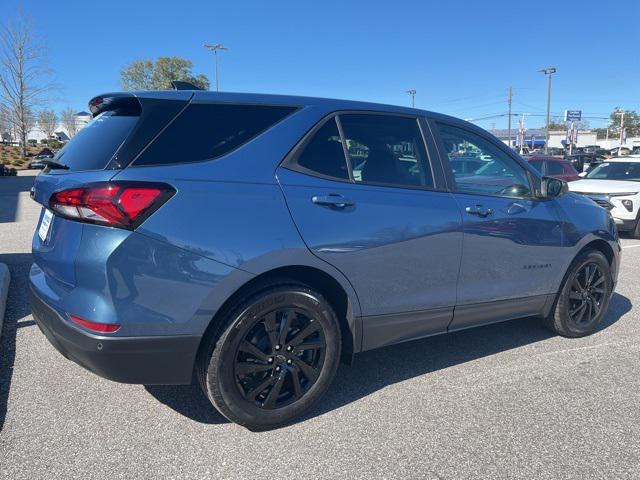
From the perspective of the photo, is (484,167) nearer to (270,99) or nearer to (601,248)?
(601,248)

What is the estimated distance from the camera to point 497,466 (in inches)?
102

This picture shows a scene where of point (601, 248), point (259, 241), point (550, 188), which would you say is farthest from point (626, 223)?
point (259, 241)

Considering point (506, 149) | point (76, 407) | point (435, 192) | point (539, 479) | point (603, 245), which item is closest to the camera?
point (539, 479)

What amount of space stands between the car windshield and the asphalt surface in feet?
27.8

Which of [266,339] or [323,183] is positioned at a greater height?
[323,183]

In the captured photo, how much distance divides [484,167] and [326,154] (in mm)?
1475

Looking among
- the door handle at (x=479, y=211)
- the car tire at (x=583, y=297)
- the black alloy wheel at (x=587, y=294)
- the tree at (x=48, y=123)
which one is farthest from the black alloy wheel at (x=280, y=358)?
the tree at (x=48, y=123)

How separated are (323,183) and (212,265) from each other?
81 centimetres

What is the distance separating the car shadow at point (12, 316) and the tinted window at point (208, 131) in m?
1.81

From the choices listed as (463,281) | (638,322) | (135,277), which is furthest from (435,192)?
(638,322)

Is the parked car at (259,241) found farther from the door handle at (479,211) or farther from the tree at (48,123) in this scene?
the tree at (48,123)

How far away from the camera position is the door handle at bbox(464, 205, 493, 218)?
345 cm

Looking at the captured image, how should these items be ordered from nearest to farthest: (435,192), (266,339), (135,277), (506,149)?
(135,277) → (266,339) → (435,192) → (506,149)

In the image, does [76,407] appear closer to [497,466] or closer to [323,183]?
[323,183]
